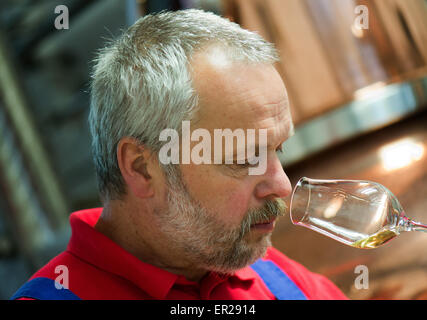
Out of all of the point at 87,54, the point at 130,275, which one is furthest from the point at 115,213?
the point at 87,54

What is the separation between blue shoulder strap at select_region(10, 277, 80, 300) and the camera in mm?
925

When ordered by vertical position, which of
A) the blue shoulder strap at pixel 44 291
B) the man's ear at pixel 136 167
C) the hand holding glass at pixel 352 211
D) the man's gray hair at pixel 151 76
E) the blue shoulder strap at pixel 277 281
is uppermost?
the man's gray hair at pixel 151 76

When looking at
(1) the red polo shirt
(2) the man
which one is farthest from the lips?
(1) the red polo shirt

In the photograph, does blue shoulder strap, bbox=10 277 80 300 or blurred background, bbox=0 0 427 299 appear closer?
blue shoulder strap, bbox=10 277 80 300

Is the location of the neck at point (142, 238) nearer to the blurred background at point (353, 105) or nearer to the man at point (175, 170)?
the man at point (175, 170)

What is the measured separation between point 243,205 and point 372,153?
3.17 ft

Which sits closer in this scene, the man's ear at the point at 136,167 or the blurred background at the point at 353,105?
the man's ear at the point at 136,167

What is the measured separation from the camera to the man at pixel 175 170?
3.14ft

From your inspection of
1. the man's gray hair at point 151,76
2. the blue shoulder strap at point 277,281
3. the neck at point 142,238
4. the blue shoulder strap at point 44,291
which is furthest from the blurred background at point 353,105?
the blue shoulder strap at point 44,291

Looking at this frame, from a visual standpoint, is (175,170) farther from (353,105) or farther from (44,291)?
(353,105)

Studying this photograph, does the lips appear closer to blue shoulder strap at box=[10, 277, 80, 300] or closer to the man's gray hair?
the man's gray hair

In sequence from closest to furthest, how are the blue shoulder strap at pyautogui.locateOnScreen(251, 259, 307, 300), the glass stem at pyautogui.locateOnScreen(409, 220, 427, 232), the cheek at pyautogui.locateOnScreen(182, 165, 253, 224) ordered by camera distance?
the glass stem at pyautogui.locateOnScreen(409, 220, 427, 232), the cheek at pyautogui.locateOnScreen(182, 165, 253, 224), the blue shoulder strap at pyautogui.locateOnScreen(251, 259, 307, 300)

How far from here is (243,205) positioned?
0.98 meters
